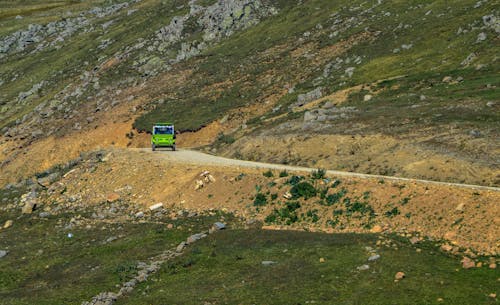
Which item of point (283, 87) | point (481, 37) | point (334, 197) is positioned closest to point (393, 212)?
point (334, 197)

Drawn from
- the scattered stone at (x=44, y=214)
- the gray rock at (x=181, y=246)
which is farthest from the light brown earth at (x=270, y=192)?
the gray rock at (x=181, y=246)

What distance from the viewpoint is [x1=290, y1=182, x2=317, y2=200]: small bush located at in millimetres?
29422

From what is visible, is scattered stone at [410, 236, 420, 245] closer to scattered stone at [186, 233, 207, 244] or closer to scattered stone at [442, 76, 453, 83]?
scattered stone at [186, 233, 207, 244]

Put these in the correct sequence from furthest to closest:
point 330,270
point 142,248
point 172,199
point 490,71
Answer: point 490,71 < point 172,199 < point 142,248 < point 330,270

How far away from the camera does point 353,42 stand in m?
67.9

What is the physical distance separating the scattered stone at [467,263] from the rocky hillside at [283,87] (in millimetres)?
11968

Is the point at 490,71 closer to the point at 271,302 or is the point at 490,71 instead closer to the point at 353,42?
the point at 353,42

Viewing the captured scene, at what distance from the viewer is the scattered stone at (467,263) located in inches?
771

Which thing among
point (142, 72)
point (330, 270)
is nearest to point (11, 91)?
point (142, 72)

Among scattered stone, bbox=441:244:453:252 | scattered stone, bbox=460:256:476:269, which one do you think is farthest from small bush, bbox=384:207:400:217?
scattered stone, bbox=460:256:476:269

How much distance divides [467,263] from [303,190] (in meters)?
11.3

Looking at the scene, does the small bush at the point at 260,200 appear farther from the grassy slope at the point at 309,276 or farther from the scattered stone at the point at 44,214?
the scattered stone at the point at 44,214

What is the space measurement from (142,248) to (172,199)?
24.5 feet

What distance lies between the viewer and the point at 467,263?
64.8 ft
